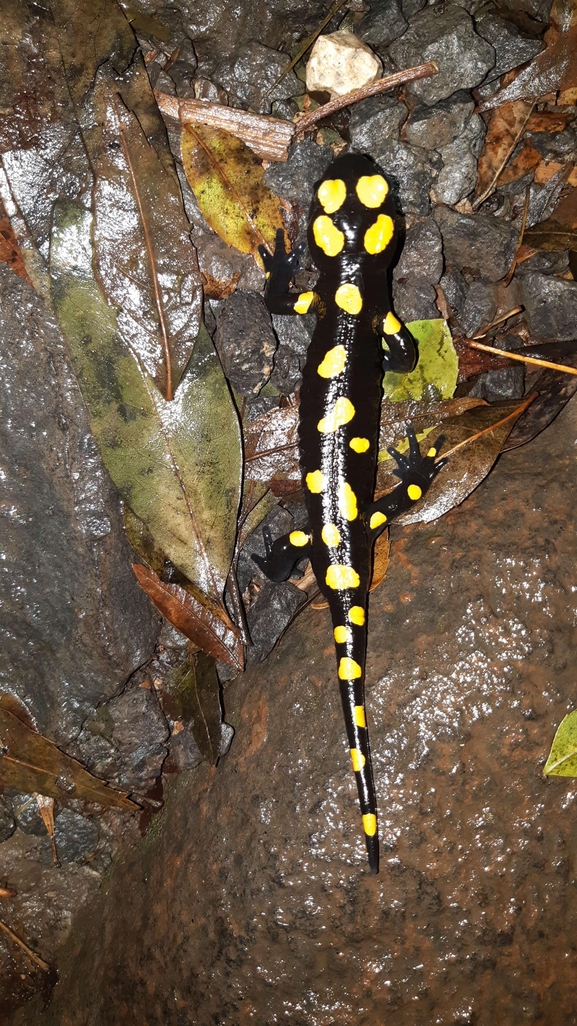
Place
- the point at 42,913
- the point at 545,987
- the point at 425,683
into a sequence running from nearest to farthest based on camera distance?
the point at 545,987 → the point at 425,683 → the point at 42,913

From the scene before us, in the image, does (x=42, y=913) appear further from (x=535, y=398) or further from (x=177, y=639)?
(x=535, y=398)

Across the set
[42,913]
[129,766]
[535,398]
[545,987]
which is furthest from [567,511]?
[42,913]

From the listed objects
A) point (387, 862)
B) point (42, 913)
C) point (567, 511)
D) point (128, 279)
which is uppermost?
point (128, 279)

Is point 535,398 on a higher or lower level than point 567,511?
higher

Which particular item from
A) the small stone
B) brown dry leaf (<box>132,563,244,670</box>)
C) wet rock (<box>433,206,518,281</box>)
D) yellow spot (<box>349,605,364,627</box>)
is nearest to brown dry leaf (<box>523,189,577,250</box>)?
wet rock (<box>433,206,518,281</box>)

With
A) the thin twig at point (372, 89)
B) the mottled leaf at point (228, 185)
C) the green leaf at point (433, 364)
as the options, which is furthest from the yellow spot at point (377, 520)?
the thin twig at point (372, 89)

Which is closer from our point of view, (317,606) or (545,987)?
(545,987)

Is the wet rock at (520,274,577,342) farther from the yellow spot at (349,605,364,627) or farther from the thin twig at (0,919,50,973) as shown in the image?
the thin twig at (0,919,50,973)
